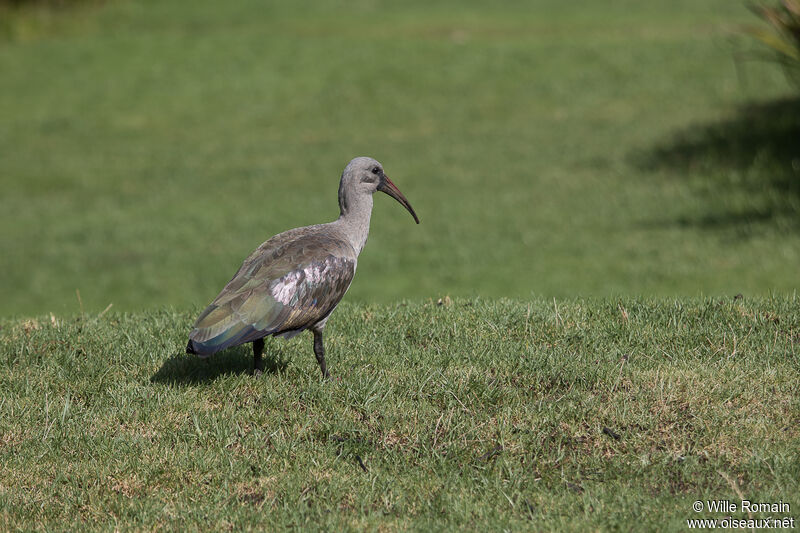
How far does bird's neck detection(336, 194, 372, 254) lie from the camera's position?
22.9 ft

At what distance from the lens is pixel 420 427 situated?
588 cm

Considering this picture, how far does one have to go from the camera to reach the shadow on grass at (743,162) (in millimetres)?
16031

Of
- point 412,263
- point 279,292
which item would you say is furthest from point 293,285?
point 412,263

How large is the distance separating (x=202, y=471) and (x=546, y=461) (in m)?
2.11

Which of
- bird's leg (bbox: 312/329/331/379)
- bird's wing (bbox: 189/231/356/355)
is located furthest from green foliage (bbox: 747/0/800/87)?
bird's leg (bbox: 312/329/331/379)

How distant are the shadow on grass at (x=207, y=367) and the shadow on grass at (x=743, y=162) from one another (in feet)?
35.8

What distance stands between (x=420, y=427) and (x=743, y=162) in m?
14.2

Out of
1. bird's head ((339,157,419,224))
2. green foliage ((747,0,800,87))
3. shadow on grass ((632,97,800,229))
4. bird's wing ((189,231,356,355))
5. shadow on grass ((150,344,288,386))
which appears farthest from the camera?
shadow on grass ((632,97,800,229))

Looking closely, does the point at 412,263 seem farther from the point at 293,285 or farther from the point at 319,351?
the point at 293,285

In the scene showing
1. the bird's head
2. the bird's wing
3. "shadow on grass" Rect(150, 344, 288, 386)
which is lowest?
"shadow on grass" Rect(150, 344, 288, 386)

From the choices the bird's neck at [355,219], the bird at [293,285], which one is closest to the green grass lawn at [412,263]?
the bird at [293,285]

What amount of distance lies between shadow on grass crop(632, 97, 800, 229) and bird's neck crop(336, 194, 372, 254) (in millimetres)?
10453

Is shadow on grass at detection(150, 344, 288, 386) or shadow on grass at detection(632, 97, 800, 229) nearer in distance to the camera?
shadow on grass at detection(150, 344, 288, 386)

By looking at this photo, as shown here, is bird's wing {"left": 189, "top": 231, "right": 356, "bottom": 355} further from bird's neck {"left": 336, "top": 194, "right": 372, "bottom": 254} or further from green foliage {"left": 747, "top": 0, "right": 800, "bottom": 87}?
green foliage {"left": 747, "top": 0, "right": 800, "bottom": 87}
